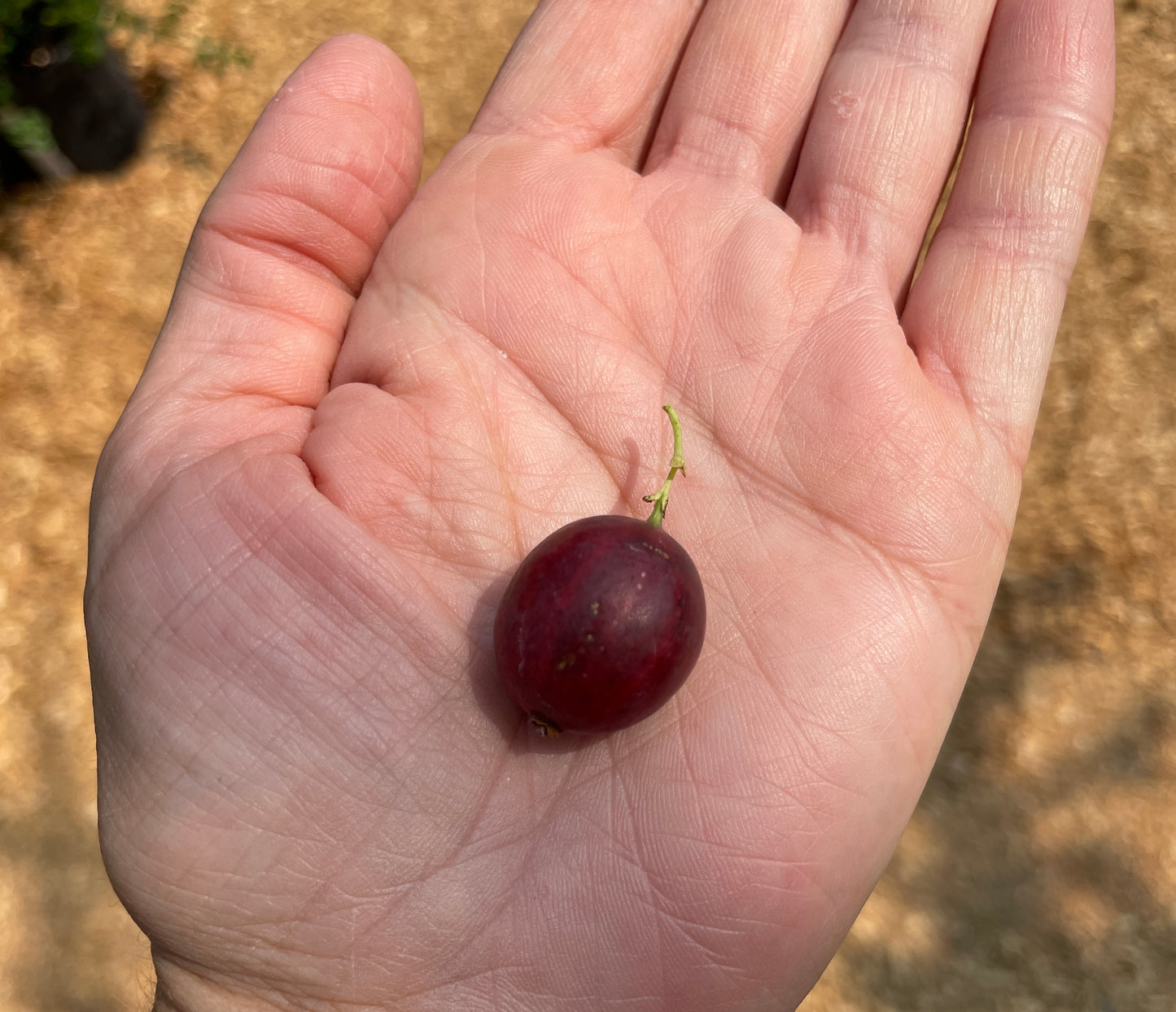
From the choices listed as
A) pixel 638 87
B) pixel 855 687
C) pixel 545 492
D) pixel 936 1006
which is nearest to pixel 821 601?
pixel 855 687

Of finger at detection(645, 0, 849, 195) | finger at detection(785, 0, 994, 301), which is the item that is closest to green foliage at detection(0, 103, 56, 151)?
finger at detection(645, 0, 849, 195)

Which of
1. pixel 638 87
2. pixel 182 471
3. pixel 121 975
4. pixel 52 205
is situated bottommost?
pixel 121 975

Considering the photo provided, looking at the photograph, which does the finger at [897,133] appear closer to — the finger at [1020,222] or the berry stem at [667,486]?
the finger at [1020,222]

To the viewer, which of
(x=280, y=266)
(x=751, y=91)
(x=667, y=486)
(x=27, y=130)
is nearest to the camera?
(x=667, y=486)

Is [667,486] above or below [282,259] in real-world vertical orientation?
below

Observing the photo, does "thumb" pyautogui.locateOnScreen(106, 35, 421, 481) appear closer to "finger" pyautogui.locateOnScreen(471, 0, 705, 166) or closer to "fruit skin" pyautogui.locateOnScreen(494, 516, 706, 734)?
"finger" pyautogui.locateOnScreen(471, 0, 705, 166)

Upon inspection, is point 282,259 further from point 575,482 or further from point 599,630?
point 599,630

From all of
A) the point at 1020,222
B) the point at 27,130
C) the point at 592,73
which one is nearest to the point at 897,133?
the point at 1020,222

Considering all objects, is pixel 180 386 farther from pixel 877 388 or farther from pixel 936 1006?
pixel 936 1006

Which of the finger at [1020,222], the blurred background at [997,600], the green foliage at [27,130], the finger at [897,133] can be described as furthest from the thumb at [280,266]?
the green foliage at [27,130]
